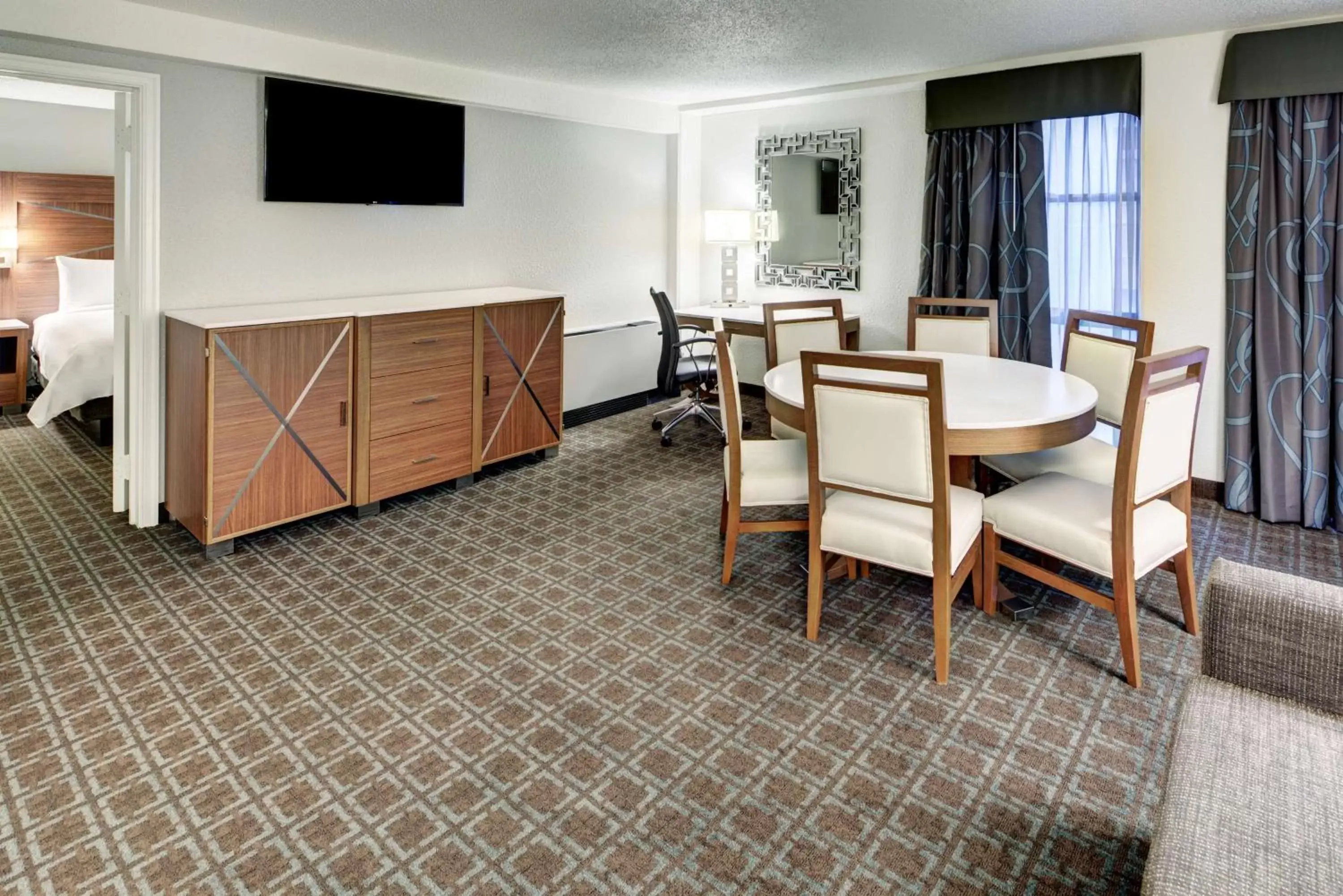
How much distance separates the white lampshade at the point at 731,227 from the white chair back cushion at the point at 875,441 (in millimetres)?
3620

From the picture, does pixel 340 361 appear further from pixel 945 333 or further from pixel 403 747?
pixel 945 333

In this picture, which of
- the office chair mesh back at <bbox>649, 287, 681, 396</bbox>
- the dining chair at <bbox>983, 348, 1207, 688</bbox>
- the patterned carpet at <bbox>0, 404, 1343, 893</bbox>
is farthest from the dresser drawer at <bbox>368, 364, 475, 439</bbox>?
the dining chair at <bbox>983, 348, 1207, 688</bbox>

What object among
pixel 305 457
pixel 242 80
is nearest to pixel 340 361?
pixel 305 457

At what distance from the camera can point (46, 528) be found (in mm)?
3824

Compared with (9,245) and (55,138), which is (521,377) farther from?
(55,138)

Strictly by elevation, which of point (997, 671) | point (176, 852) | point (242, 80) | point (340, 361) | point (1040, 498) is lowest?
point (176, 852)

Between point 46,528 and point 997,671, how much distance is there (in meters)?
4.11

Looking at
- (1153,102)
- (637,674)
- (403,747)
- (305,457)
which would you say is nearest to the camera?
(403,747)

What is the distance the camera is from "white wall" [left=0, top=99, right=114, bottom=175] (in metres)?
6.14

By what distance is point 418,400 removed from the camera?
13.7 ft

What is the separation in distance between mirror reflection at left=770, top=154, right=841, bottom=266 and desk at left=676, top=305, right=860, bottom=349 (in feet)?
1.50

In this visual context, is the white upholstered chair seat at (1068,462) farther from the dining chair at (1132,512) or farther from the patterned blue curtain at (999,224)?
the patterned blue curtain at (999,224)

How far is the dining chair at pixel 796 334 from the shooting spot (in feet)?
13.8

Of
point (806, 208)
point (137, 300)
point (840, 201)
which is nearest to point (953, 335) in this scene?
point (840, 201)
